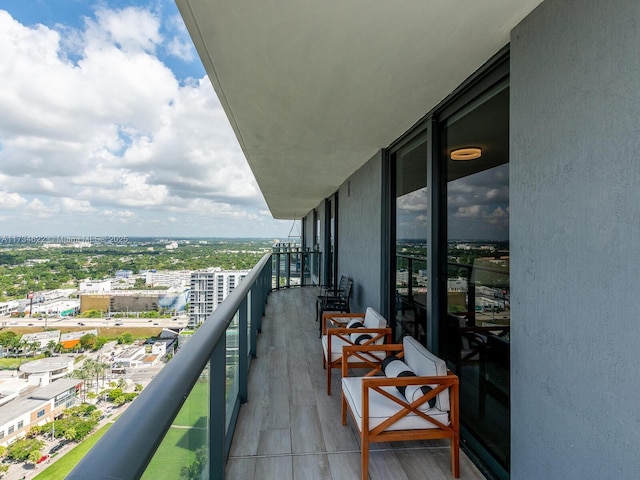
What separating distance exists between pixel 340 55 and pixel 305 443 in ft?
8.36

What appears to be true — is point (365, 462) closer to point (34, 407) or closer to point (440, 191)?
point (440, 191)

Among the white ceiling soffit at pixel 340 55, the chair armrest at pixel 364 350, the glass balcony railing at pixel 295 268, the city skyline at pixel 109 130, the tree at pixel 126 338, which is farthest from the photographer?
the glass balcony railing at pixel 295 268

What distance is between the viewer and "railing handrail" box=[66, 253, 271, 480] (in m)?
0.54

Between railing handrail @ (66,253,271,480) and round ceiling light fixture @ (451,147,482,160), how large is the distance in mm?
2154

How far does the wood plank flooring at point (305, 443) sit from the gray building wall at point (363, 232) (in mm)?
1495

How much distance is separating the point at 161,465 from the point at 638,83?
1.88 m

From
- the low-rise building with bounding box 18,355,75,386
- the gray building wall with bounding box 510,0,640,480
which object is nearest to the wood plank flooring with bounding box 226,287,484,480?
the gray building wall with bounding box 510,0,640,480

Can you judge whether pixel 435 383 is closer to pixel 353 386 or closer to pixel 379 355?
pixel 353 386

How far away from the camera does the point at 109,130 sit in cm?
1714

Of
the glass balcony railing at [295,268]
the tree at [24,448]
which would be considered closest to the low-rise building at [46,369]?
the tree at [24,448]

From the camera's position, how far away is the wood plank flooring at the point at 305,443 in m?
2.03

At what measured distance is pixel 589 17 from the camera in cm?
133

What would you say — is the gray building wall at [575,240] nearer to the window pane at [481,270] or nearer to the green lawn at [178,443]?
the window pane at [481,270]

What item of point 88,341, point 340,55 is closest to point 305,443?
point 340,55
